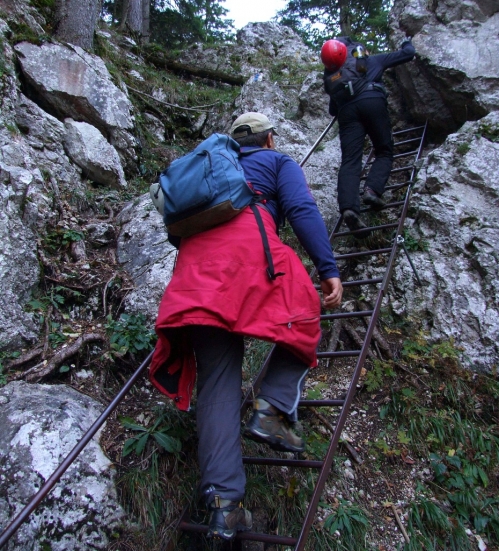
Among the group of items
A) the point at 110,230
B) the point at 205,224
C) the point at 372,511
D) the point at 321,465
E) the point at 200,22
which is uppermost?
the point at 200,22

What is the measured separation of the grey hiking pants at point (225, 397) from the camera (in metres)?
1.97

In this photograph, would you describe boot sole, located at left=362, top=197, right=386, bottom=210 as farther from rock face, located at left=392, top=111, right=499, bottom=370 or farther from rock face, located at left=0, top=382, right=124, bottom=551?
rock face, located at left=0, top=382, right=124, bottom=551

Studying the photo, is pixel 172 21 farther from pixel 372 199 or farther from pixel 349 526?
pixel 349 526

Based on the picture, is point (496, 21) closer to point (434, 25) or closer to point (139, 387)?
point (434, 25)

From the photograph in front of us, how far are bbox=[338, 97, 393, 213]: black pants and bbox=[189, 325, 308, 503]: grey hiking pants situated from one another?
271 cm

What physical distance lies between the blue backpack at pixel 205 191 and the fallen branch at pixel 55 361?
5.14 ft

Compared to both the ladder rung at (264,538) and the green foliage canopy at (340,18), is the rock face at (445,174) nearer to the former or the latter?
the ladder rung at (264,538)

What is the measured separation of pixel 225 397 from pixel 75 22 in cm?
704

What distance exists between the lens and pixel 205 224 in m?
2.23

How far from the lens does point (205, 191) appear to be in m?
2.12

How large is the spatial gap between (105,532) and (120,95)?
6004 millimetres

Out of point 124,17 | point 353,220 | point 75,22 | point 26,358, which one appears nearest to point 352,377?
point 353,220

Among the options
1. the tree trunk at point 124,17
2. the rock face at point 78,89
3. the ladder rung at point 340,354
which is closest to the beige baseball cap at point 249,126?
the ladder rung at point 340,354

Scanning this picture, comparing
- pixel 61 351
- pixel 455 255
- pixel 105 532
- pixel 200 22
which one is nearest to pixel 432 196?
pixel 455 255
